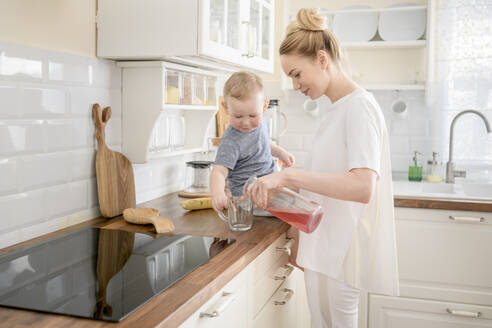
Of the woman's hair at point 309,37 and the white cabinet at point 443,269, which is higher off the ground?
the woman's hair at point 309,37

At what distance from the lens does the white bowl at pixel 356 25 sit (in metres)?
3.13

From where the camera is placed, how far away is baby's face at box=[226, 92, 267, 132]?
1.73 metres

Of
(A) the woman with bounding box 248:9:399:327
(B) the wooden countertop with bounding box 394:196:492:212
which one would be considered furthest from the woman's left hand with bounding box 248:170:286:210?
(B) the wooden countertop with bounding box 394:196:492:212

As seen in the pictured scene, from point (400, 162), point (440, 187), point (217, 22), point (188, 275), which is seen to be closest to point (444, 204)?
point (440, 187)

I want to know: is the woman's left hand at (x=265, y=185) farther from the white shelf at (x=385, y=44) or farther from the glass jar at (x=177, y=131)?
the white shelf at (x=385, y=44)

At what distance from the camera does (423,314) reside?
2588 mm

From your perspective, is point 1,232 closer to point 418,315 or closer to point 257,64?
point 257,64

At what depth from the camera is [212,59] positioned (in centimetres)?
182

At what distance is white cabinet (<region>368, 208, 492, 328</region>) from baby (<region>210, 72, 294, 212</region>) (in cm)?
102

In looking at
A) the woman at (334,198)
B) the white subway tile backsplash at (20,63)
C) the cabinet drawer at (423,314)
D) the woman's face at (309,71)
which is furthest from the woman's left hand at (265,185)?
the cabinet drawer at (423,314)

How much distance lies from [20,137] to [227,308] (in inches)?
31.2

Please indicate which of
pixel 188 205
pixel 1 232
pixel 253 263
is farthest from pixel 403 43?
pixel 1 232

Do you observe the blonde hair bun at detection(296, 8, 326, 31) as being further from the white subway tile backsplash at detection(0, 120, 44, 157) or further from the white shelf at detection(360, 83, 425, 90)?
the white shelf at detection(360, 83, 425, 90)

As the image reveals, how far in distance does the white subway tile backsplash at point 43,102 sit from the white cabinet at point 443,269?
1743 millimetres
